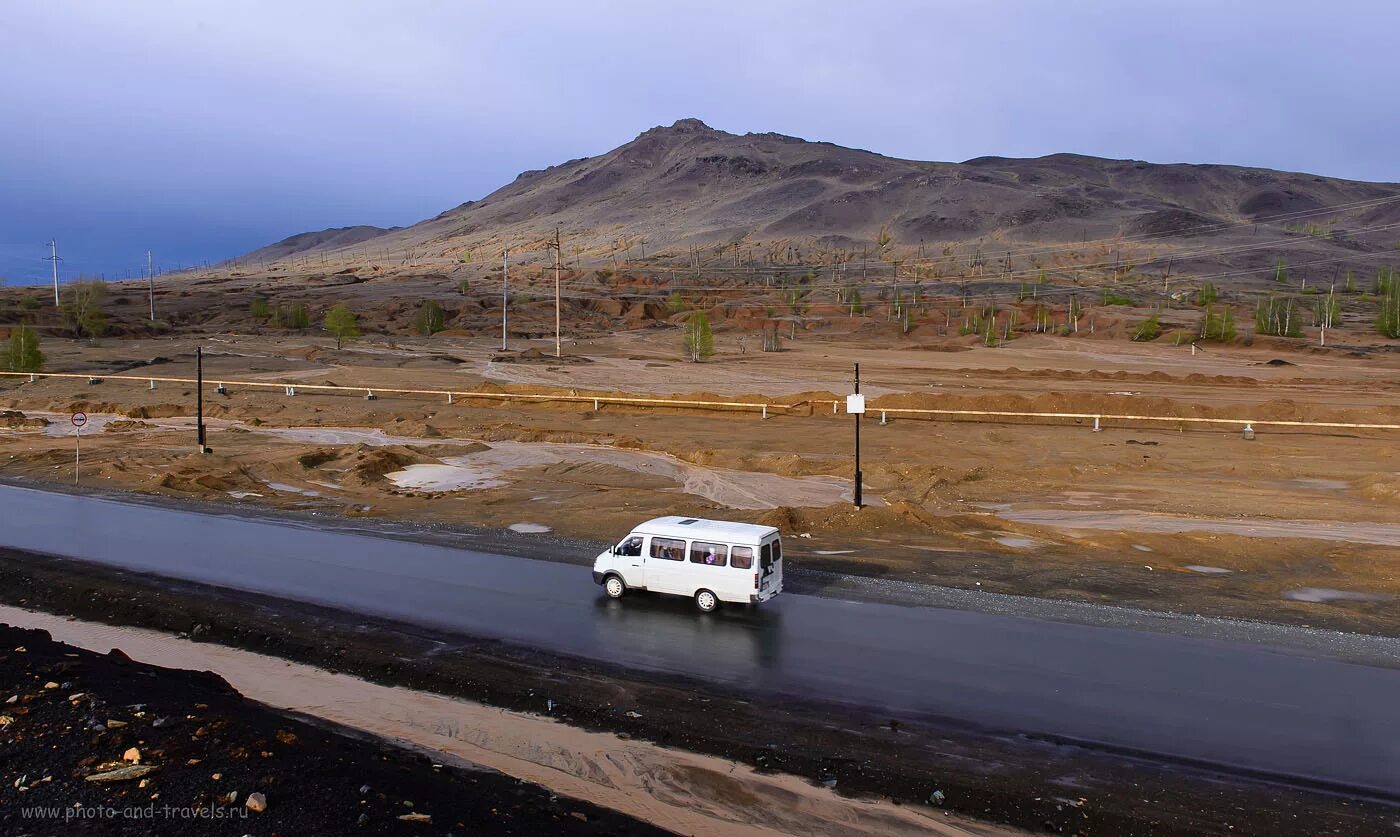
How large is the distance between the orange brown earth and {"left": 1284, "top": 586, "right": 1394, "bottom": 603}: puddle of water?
8 centimetres

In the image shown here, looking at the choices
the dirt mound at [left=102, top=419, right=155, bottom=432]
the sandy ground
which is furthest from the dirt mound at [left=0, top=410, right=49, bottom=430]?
the dirt mound at [left=102, top=419, right=155, bottom=432]

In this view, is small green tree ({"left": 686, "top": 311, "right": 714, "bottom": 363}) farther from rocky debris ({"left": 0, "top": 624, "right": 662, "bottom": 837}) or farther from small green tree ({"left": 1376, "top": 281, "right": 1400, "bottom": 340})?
rocky debris ({"left": 0, "top": 624, "right": 662, "bottom": 837})

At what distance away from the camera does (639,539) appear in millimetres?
19953

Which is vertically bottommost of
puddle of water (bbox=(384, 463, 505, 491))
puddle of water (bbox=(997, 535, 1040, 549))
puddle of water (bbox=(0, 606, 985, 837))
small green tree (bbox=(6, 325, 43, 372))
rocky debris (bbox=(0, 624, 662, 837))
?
puddle of water (bbox=(0, 606, 985, 837))

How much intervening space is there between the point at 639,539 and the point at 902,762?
7977 millimetres

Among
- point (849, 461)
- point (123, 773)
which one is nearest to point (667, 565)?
point (123, 773)

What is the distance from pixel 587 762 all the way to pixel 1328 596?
16732 millimetres

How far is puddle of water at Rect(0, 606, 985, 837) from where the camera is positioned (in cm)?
1190

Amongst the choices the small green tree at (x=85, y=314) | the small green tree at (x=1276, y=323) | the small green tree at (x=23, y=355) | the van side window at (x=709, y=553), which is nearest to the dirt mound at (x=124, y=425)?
the small green tree at (x=23, y=355)

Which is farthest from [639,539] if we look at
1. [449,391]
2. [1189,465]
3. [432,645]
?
[449,391]

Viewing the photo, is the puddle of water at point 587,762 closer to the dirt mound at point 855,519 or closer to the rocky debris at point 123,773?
the rocky debris at point 123,773

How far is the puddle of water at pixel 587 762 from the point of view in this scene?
11.9m

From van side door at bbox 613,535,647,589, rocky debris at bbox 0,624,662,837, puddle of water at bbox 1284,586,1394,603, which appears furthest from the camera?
puddle of water at bbox 1284,586,1394,603

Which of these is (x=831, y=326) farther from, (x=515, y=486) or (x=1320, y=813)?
(x=1320, y=813)
